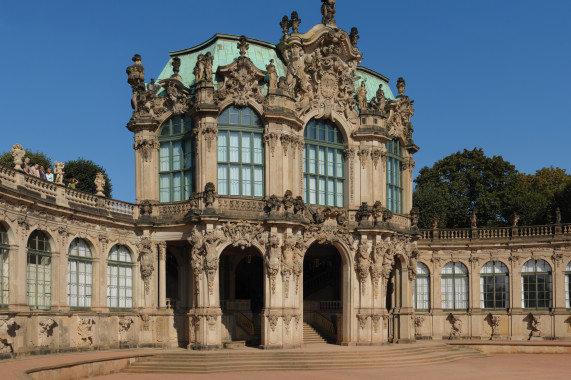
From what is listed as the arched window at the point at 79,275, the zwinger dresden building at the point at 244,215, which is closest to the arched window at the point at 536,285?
the zwinger dresden building at the point at 244,215

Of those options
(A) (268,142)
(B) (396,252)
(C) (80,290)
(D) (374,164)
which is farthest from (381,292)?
(C) (80,290)

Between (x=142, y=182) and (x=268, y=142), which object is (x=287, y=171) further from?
(x=142, y=182)

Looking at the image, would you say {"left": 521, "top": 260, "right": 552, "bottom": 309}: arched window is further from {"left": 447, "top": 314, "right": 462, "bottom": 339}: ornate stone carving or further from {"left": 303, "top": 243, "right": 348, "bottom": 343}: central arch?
{"left": 303, "top": 243, "right": 348, "bottom": 343}: central arch

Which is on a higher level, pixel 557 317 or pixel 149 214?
pixel 149 214

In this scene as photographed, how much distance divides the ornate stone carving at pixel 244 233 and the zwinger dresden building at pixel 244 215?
7 centimetres

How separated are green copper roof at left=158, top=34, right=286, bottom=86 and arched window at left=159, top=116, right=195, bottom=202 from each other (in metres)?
2.59

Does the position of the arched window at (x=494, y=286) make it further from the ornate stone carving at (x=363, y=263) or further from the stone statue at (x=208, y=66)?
the stone statue at (x=208, y=66)

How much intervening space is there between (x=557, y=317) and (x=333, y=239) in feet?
55.4

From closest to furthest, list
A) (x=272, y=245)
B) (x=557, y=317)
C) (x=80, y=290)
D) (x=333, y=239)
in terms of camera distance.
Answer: (x=80, y=290) < (x=272, y=245) < (x=333, y=239) < (x=557, y=317)

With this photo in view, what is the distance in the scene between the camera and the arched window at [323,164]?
142 feet

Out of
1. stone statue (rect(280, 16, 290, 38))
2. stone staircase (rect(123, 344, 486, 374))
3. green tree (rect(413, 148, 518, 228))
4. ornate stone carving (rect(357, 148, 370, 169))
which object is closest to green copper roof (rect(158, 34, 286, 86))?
stone statue (rect(280, 16, 290, 38))

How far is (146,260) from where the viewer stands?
134ft

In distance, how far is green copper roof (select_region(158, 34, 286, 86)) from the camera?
42.8 metres

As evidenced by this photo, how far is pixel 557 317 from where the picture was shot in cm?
4953
